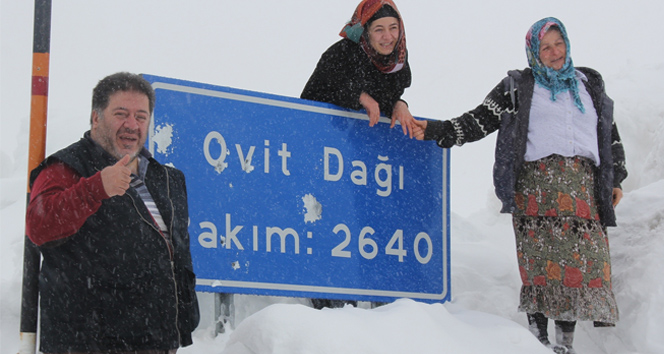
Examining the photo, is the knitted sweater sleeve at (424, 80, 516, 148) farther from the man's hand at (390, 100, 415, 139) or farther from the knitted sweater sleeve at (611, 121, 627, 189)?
the knitted sweater sleeve at (611, 121, 627, 189)

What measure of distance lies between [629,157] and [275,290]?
4.98m

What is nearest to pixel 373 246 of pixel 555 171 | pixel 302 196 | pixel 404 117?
pixel 302 196

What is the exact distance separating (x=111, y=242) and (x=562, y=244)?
2.08m

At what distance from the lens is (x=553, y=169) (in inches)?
146

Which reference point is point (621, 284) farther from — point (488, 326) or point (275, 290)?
point (275, 290)

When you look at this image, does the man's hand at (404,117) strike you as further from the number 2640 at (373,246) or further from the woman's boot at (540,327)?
the woman's boot at (540,327)

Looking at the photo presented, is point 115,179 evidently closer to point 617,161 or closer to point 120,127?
point 120,127

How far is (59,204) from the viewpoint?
7.55 ft

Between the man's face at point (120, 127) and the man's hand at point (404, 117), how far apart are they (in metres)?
1.64

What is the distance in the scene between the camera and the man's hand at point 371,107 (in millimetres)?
3852

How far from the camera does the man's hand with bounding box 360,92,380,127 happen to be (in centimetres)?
385

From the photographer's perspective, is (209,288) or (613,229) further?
(613,229)

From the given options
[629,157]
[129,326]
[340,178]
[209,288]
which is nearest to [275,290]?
[209,288]

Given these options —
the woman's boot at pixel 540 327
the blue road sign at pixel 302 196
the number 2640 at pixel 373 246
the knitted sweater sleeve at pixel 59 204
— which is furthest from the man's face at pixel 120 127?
the woman's boot at pixel 540 327
